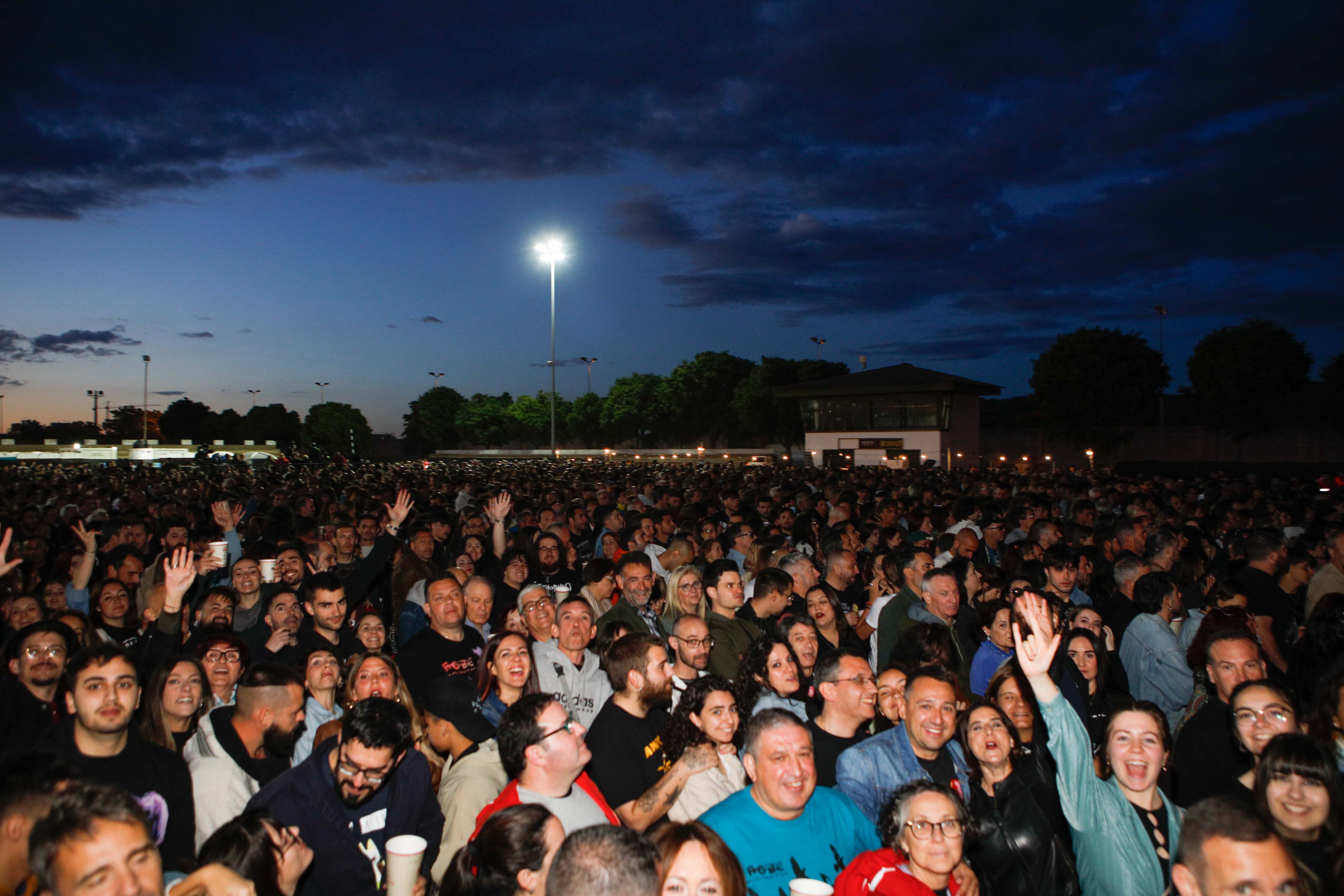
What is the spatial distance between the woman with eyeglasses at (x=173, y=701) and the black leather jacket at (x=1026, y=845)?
3720 mm

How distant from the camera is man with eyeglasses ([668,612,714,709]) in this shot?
4.74m

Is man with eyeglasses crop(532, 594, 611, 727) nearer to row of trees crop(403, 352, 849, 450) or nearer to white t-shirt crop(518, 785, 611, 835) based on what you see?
white t-shirt crop(518, 785, 611, 835)

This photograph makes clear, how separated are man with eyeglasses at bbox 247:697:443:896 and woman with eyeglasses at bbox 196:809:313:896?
0.28 m

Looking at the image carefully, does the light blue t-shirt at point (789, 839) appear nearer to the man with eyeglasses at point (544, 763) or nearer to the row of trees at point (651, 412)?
the man with eyeglasses at point (544, 763)

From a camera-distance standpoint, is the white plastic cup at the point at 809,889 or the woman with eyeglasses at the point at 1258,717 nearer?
the white plastic cup at the point at 809,889

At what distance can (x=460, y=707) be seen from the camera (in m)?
4.06

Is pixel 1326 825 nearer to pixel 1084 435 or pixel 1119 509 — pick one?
pixel 1119 509

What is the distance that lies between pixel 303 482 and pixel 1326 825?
20.9 meters

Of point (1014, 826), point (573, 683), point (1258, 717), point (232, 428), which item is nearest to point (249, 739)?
point (573, 683)

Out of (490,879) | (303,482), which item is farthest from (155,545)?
(303,482)

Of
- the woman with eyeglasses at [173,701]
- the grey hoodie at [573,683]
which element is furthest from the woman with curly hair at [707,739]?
the woman with eyeglasses at [173,701]

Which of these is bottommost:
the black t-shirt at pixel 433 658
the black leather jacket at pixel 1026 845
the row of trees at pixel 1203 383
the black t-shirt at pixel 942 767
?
the black leather jacket at pixel 1026 845

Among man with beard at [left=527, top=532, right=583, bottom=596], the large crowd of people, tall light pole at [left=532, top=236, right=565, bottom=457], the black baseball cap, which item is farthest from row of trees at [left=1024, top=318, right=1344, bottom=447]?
the black baseball cap

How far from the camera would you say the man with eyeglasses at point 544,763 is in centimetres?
309
